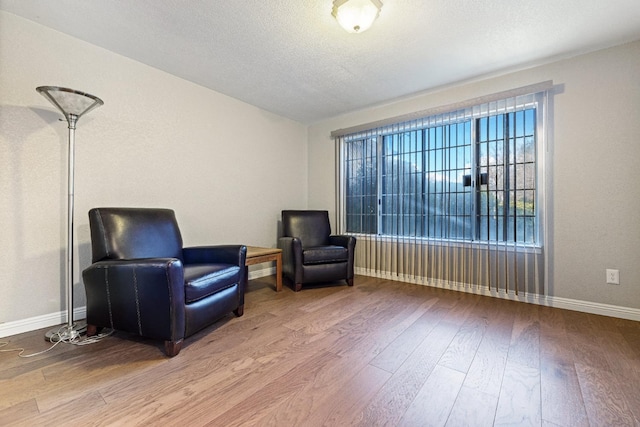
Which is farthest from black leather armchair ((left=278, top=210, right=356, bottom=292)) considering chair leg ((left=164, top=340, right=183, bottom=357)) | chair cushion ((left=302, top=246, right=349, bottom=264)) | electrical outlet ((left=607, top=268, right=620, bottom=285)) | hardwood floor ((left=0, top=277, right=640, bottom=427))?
electrical outlet ((left=607, top=268, right=620, bottom=285))

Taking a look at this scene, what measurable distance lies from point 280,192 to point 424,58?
2.48m

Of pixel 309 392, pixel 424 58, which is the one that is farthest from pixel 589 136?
pixel 309 392

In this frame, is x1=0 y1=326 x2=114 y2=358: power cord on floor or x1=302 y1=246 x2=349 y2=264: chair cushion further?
x1=302 y1=246 x2=349 y2=264: chair cushion

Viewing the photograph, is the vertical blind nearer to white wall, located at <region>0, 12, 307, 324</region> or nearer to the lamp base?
white wall, located at <region>0, 12, 307, 324</region>

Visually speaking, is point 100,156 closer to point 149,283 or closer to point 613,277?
point 149,283

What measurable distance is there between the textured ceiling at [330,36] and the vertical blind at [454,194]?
1.60 ft

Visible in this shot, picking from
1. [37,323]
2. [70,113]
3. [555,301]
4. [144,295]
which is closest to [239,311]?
[144,295]

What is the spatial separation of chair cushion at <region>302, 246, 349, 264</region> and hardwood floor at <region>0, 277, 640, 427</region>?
858 mm

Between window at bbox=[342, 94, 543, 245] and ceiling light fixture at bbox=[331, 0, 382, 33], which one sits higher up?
ceiling light fixture at bbox=[331, 0, 382, 33]

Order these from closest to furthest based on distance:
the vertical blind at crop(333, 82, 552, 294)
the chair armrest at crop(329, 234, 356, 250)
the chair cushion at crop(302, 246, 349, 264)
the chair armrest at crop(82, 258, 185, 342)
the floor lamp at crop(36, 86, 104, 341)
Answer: the chair armrest at crop(82, 258, 185, 342)
the floor lamp at crop(36, 86, 104, 341)
the vertical blind at crop(333, 82, 552, 294)
the chair cushion at crop(302, 246, 349, 264)
the chair armrest at crop(329, 234, 356, 250)

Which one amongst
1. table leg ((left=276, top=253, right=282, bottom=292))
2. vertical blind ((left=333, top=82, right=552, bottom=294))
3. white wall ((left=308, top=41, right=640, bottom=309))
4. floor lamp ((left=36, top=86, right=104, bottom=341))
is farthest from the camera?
table leg ((left=276, top=253, right=282, bottom=292))

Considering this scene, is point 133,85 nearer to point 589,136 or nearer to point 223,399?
point 223,399

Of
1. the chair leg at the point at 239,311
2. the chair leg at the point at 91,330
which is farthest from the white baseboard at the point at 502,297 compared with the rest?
the chair leg at the point at 239,311

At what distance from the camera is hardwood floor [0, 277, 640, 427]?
1193mm
